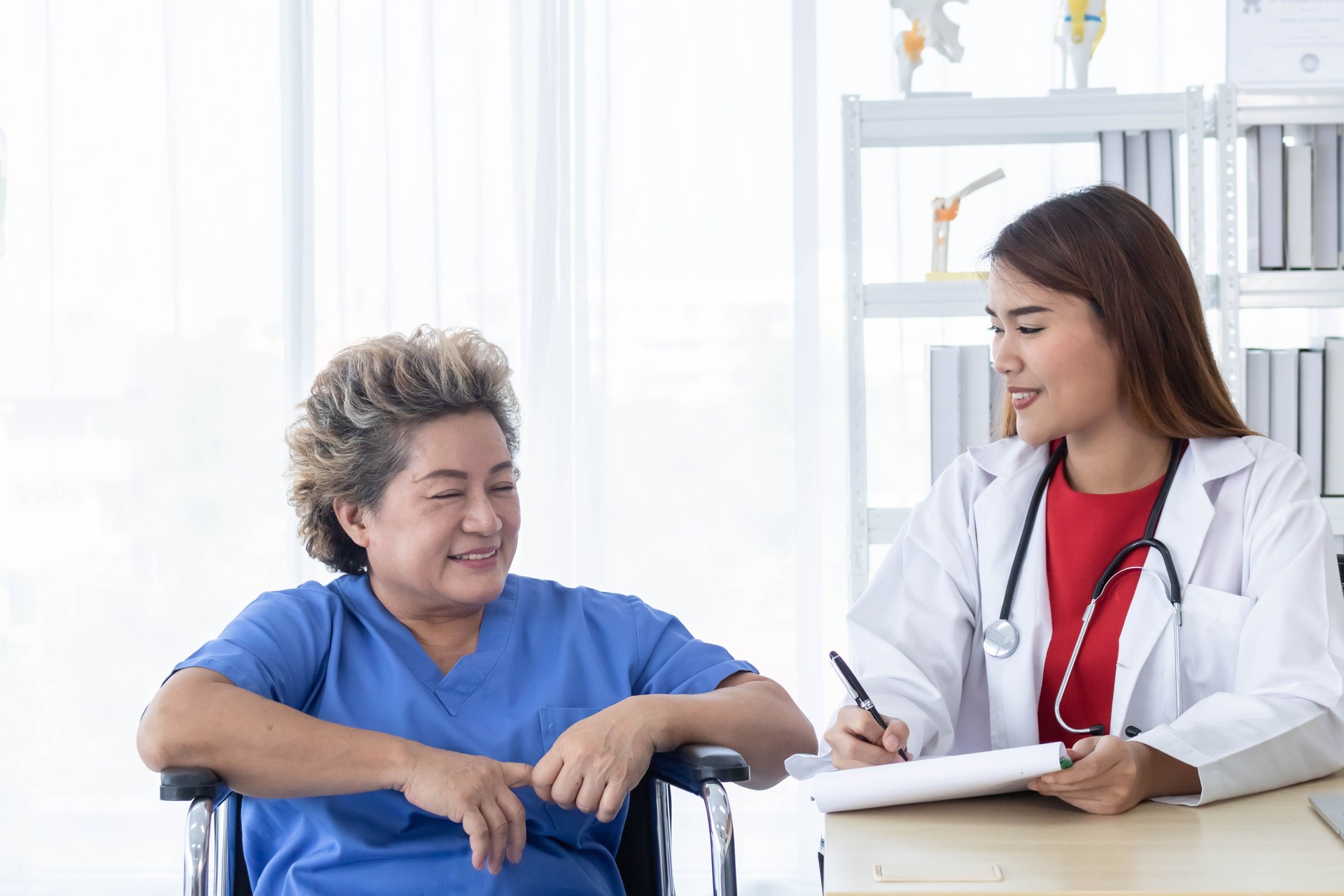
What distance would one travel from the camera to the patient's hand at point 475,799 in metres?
1.27

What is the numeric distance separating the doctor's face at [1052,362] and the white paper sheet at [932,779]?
0.55 meters

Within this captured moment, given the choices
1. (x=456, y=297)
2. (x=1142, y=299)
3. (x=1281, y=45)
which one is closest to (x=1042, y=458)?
(x=1142, y=299)

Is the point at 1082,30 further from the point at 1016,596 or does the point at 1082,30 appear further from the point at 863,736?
the point at 863,736

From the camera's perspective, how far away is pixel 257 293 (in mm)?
2838

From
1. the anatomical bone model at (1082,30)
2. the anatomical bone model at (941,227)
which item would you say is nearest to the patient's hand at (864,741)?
the anatomical bone model at (941,227)

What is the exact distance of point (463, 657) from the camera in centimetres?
152

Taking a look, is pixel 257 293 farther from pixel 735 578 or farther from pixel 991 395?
pixel 991 395

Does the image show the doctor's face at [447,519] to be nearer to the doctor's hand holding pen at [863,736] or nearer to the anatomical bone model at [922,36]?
the doctor's hand holding pen at [863,736]

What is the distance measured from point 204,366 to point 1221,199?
2339 mm

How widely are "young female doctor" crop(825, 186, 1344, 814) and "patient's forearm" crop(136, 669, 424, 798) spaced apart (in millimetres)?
533

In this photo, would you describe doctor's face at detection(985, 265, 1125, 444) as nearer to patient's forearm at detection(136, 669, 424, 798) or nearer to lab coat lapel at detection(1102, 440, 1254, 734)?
lab coat lapel at detection(1102, 440, 1254, 734)

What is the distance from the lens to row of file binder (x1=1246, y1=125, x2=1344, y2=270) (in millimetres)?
2248

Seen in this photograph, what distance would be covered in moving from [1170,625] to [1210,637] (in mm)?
46

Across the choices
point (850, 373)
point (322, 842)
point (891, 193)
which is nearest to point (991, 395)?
point (850, 373)
